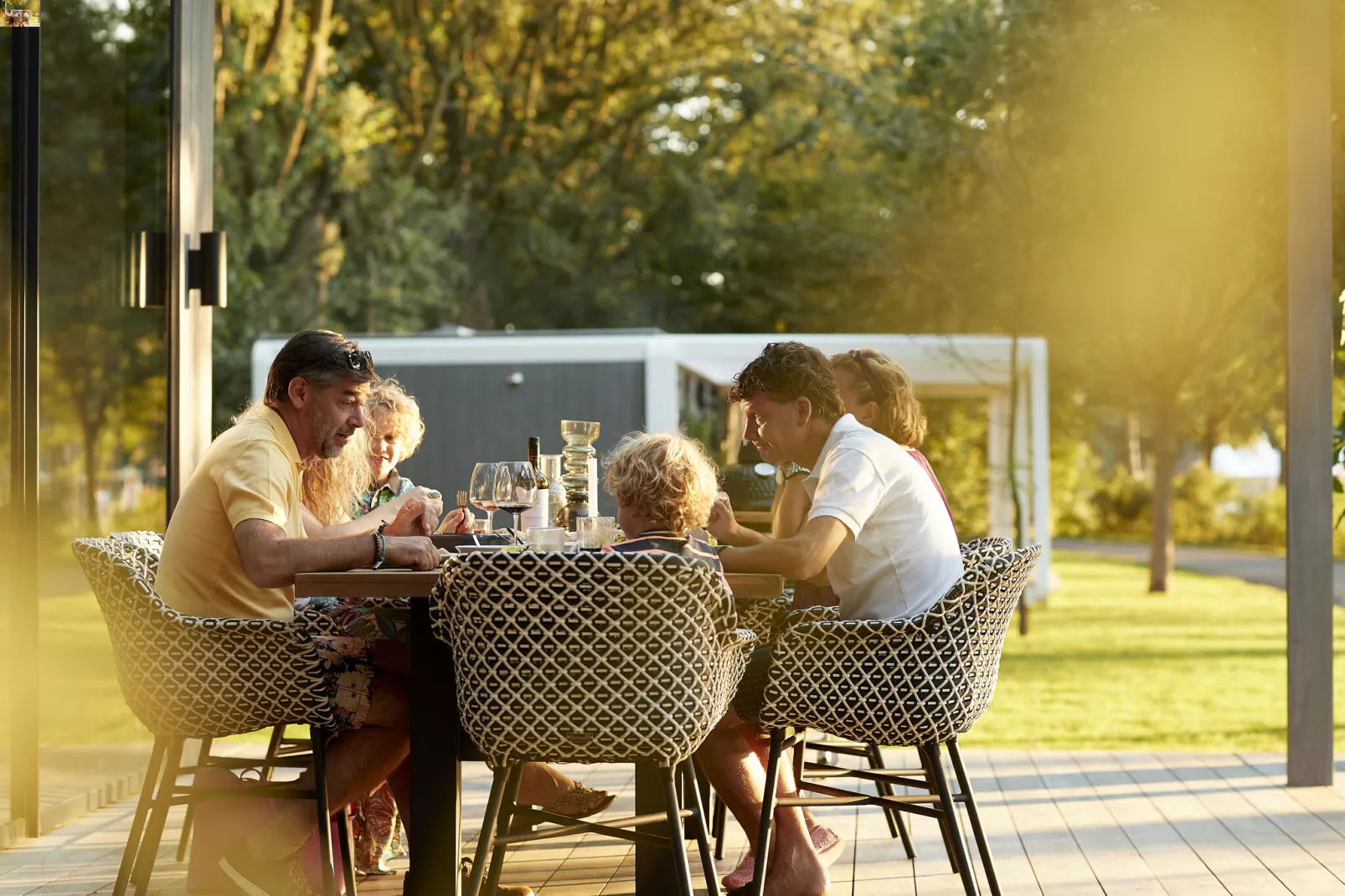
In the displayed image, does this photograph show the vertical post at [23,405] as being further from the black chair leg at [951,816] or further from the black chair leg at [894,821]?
the black chair leg at [951,816]

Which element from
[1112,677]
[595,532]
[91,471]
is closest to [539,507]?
[595,532]

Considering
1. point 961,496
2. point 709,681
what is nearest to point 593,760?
point 709,681

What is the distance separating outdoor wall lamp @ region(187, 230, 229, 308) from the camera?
16.9 ft

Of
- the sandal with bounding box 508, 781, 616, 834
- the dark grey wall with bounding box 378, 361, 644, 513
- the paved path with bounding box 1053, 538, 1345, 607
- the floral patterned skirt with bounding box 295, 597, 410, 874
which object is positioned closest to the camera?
the floral patterned skirt with bounding box 295, 597, 410, 874

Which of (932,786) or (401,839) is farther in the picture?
(401,839)

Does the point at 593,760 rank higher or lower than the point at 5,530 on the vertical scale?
lower

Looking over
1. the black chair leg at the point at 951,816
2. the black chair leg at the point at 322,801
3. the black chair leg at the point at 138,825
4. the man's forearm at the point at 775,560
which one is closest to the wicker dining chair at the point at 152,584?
the black chair leg at the point at 138,825

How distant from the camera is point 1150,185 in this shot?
12297 millimetres

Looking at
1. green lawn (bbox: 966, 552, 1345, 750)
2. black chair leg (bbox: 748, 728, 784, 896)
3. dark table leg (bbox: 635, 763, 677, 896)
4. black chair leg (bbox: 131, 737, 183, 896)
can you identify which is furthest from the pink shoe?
green lawn (bbox: 966, 552, 1345, 750)

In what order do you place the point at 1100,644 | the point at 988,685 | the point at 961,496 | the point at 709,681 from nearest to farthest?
the point at 709,681, the point at 988,685, the point at 1100,644, the point at 961,496

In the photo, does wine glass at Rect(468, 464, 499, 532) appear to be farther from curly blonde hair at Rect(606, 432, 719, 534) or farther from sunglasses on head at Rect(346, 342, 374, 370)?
curly blonde hair at Rect(606, 432, 719, 534)

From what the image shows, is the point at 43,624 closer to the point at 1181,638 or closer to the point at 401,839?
the point at 401,839

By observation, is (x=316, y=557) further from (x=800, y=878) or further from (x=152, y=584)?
(x=800, y=878)

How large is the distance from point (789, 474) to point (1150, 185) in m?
9.49
